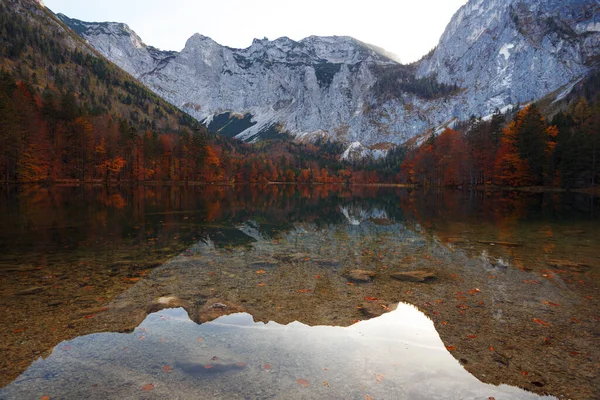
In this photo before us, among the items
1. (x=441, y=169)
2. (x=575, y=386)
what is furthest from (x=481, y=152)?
(x=575, y=386)

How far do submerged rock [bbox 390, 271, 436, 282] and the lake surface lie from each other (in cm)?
10

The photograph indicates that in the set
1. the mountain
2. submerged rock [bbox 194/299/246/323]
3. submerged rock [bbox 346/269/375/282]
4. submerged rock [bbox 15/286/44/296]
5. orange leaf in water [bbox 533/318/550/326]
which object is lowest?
submerged rock [bbox 194/299/246/323]

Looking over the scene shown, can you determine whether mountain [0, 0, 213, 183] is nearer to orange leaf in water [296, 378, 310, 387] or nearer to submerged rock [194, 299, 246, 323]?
submerged rock [194, 299, 246, 323]

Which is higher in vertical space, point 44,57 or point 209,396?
point 44,57

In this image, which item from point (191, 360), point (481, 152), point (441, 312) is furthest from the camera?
point (481, 152)

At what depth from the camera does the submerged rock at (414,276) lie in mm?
10266

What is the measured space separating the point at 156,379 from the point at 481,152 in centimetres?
9174

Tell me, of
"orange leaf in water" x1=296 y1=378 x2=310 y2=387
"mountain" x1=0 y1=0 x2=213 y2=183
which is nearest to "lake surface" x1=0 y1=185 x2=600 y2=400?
"orange leaf in water" x1=296 y1=378 x2=310 y2=387

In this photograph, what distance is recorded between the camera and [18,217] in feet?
72.1

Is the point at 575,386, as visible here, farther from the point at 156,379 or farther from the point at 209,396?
the point at 156,379

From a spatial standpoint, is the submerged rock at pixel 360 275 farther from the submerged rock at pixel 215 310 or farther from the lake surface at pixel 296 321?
the submerged rock at pixel 215 310

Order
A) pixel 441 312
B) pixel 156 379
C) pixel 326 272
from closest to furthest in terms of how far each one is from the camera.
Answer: pixel 156 379
pixel 441 312
pixel 326 272

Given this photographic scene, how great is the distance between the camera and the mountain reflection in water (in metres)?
4.68

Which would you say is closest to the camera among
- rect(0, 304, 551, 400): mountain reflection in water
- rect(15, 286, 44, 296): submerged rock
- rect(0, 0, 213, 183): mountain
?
rect(0, 304, 551, 400): mountain reflection in water
